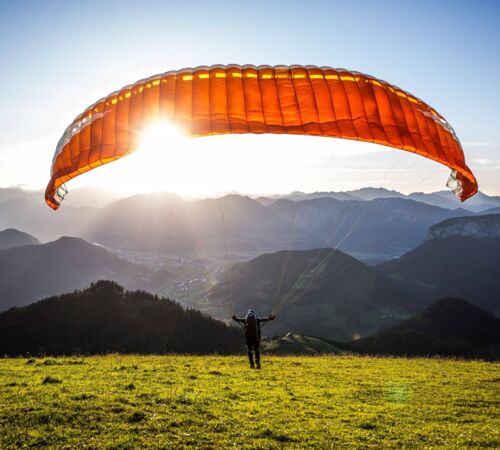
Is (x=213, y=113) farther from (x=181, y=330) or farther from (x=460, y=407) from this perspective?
(x=181, y=330)

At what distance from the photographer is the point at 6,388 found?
41.0 ft

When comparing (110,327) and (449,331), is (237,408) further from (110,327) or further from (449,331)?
(449,331)

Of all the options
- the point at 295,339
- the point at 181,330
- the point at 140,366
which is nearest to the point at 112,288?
the point at 181,330

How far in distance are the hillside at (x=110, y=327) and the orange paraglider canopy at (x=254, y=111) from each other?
263 ft

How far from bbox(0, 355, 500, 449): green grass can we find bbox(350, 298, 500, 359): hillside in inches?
4639

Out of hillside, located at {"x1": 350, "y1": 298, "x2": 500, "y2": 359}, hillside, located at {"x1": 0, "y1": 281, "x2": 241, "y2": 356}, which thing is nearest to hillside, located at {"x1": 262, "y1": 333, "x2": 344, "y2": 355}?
hillside, located at {"x1": 0, "y1": 281, "x2": 241, "y2": 356}

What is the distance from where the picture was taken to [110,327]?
97062mm

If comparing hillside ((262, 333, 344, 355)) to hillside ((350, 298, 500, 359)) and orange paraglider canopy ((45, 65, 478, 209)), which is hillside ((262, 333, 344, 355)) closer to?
orange paraglider canopy ((45, 65, 478, 209))

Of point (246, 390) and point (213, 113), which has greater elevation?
point (213, 113)

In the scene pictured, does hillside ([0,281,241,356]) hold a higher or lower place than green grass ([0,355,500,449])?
lower

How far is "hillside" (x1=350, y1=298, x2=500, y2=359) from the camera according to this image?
129375mm

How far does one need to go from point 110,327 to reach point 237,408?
92.9 meters

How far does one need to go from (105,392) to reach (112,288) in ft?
329

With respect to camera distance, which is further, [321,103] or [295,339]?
[295,339]
